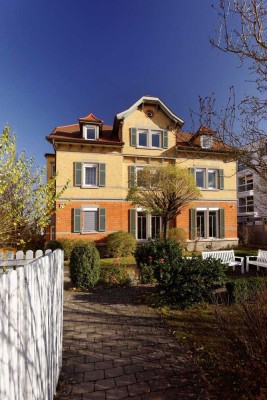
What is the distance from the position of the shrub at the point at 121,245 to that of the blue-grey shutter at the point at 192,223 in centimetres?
574

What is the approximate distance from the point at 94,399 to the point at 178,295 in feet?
13.3

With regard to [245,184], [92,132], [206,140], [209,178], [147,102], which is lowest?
[206,140]

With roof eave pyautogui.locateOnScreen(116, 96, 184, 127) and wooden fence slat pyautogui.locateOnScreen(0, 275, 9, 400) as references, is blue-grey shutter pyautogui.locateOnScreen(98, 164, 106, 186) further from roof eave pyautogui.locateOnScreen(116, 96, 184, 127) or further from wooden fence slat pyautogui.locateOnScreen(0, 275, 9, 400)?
wooden fence slat pyautogui.locateOnScreen(0, 275, 9, 400)

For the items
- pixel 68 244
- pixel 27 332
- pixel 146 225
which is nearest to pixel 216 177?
pixel 146 225

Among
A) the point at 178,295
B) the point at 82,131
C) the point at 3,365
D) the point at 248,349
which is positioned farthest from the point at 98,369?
the point at 82,131

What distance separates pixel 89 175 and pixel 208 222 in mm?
10916

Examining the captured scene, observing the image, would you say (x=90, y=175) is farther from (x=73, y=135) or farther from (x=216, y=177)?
(x=216, y=177)

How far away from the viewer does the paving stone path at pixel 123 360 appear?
3211mm

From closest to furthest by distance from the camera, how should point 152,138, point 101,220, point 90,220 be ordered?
point 101,220, point 90,220, point 152,138

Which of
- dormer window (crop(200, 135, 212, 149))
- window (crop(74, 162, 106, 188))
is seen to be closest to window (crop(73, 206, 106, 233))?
window (crop(74, 162, 106, 188))

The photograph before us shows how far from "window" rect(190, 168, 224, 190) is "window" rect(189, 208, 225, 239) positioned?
2127 mm

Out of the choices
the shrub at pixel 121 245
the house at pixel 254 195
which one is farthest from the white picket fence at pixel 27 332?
the shrub at pixel 121 245

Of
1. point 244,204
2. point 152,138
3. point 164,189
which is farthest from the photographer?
point 244,204

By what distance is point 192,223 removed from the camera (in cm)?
2014
